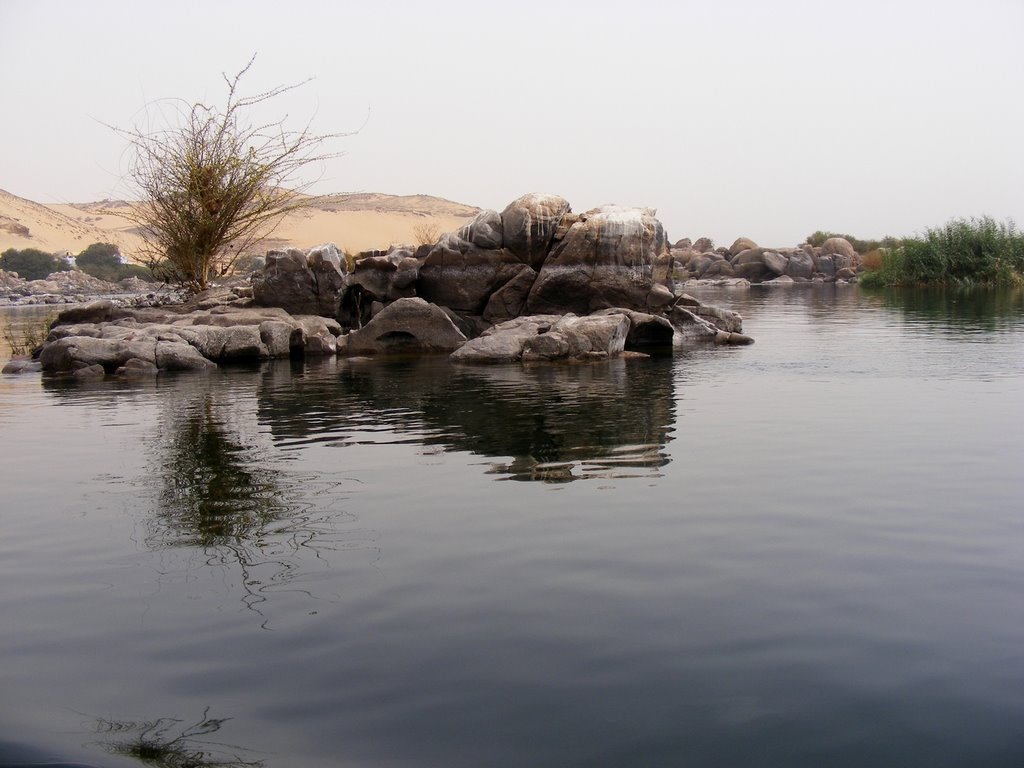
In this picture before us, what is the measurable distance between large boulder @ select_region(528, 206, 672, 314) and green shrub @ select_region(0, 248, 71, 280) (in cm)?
4996

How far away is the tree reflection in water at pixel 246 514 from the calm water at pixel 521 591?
0.03 m

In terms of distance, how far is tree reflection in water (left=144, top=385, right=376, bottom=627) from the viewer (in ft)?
16.3

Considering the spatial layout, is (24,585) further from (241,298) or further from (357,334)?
(241,298)

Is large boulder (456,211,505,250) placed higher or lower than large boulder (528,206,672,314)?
higher

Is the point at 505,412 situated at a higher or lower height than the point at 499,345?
lower

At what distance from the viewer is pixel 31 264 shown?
6122 cm

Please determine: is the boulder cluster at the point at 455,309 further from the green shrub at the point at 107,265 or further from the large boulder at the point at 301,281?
the green shrub at the point at 107,265

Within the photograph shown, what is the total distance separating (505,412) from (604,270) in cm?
917

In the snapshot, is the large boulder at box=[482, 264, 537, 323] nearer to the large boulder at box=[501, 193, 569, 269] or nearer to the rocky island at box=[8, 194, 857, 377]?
the rocky island at box=[8, 194, 857, 377]

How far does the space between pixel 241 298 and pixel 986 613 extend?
19.0 metres

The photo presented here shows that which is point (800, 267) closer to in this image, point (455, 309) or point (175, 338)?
point (455, 309)

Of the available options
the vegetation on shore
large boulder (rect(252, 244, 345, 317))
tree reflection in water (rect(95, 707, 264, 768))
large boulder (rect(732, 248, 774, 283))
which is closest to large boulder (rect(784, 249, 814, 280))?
large boulder (rect(732, 248, 774, 283))

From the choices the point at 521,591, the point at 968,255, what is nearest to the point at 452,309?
the point at 521,591

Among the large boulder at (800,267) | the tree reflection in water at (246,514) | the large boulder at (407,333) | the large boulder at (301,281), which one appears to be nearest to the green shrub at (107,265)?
the large boulder at (800,267)
